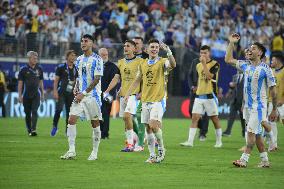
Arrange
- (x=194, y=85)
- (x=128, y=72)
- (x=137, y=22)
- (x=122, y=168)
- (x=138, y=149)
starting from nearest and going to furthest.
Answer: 1. (x=122, y=168)
2. (x=138, y=149)
3. (x=128, y=72)
4. (x=194, y=85)
5. (x=137, y=22)

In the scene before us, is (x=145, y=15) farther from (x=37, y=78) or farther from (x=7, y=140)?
(x=7, y=140)

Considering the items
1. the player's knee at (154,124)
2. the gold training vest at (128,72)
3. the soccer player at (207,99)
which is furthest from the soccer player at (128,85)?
the player's knee at (154,124)

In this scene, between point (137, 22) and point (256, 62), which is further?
point (137, 22)

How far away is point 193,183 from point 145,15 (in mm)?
25694

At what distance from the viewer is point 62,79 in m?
23.5

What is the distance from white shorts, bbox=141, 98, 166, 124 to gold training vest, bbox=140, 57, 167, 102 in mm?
101

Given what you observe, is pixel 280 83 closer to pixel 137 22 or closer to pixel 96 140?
pixel 96 140

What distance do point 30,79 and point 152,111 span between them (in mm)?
8950

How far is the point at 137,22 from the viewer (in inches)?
1437

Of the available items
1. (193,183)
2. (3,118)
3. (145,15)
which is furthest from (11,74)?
(193,183)

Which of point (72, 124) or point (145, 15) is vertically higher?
point (145, 15)

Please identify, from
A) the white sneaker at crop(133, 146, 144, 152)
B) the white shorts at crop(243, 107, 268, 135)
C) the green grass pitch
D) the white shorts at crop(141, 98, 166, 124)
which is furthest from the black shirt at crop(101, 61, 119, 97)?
the white shorts at crop(243, 107, 268, 135)

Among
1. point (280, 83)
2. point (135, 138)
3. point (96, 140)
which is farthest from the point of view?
point (135, 138)

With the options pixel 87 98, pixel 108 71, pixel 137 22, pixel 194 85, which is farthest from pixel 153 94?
pixel 137 22
